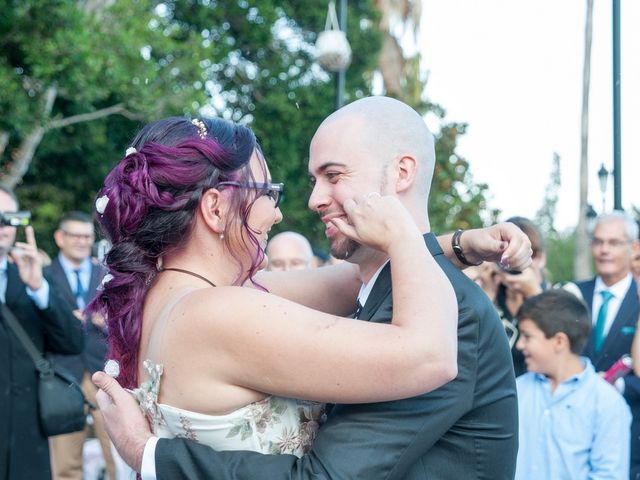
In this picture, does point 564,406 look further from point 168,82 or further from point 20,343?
point 168,82

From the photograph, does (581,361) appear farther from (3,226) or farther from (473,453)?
(3,226)

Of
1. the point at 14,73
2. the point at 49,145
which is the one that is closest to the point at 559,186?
the point at 49,145

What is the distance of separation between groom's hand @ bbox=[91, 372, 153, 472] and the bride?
4 centimetres

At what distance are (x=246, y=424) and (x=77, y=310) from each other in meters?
6.79

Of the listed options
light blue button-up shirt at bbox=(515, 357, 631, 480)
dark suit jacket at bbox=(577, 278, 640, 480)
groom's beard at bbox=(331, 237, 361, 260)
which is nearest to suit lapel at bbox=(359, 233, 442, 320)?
groom's beard at bbox=(331, 237, 361, 260)

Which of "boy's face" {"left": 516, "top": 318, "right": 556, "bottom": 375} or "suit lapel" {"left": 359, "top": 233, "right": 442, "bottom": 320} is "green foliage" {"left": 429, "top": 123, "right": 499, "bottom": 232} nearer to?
"boy's face" {"left": 516, "top": 318, "right": 556, "bottom": 375}

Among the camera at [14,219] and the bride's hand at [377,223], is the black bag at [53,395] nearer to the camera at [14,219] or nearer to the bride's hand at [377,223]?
the camera at [14,219]

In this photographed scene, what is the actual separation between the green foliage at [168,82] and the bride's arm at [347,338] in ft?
13.6

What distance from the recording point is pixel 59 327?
19.1ft

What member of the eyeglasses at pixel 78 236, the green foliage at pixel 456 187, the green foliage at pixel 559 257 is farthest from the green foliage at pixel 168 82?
the green foliage at pixel 559 257

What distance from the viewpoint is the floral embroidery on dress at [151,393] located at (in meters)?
2.52

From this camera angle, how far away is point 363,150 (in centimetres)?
279

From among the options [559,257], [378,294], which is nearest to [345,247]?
[378,294]

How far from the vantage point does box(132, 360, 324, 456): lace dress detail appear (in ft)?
7.93
